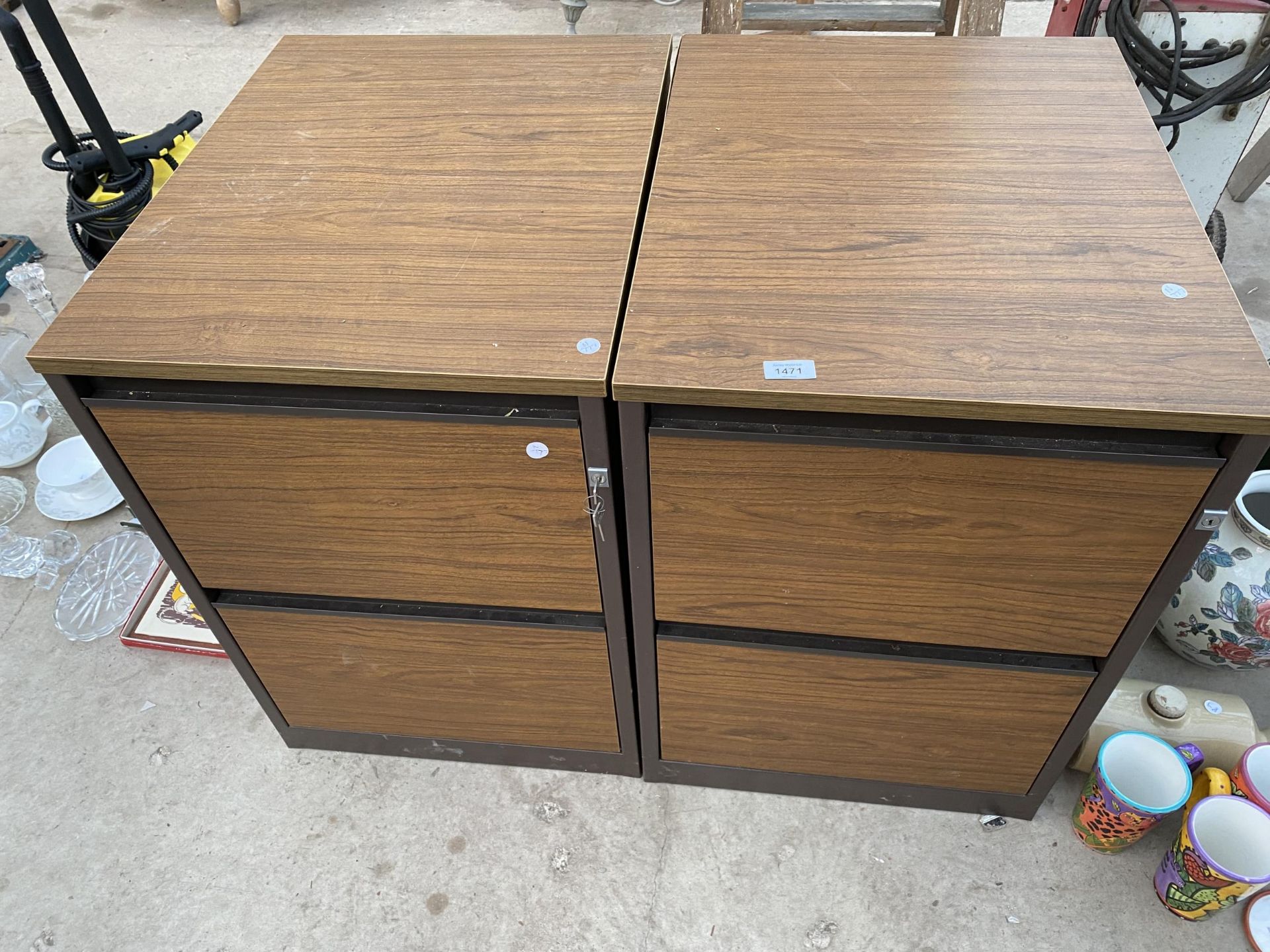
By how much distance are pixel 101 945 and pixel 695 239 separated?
1.27 m

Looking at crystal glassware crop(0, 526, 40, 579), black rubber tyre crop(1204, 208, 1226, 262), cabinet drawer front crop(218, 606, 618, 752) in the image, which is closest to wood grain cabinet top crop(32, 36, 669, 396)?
cabinet drawer front crop(218, 606, 618, 752)

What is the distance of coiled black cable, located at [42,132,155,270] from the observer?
1586 mm

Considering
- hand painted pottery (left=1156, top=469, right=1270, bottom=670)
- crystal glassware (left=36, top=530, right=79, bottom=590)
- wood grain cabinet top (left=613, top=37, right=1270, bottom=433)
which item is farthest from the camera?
crystal glassware (left=36, top=530, right=79, bottom=590)

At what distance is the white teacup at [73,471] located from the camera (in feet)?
5.94

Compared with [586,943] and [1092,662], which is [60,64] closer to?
[586,943]

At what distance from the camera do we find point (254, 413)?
0.93 meters

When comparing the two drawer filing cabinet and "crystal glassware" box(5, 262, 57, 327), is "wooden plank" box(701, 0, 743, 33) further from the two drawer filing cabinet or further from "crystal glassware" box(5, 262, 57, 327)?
"crystal glassware" box(5, 262, 57, 327)

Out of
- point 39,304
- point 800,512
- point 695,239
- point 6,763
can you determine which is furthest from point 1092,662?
point 39,304

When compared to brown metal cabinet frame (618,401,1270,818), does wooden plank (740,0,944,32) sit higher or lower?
higher

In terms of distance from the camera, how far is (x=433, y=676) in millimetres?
1248

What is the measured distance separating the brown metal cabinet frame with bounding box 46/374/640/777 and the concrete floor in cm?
5

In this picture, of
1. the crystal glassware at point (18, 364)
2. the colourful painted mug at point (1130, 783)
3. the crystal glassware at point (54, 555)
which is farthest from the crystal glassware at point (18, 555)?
the colourful painted mug at point (1130, 783)

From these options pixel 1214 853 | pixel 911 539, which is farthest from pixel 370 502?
pixel 1214 853

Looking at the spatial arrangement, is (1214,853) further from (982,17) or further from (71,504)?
(71,504)
